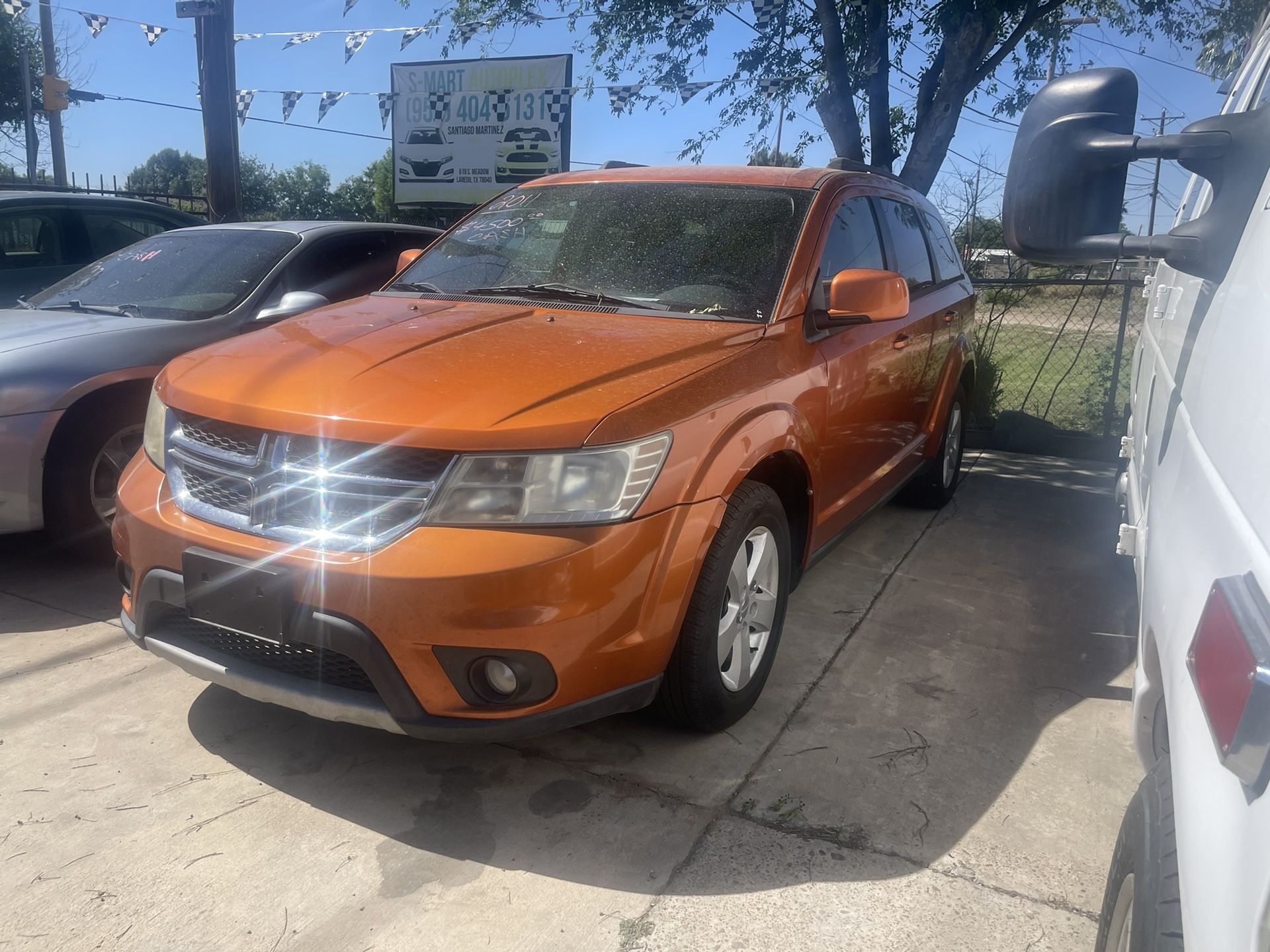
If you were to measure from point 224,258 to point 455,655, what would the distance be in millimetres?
Result: 3603

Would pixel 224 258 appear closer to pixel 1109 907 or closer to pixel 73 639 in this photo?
pixel 73 639

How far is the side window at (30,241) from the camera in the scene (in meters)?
5.96

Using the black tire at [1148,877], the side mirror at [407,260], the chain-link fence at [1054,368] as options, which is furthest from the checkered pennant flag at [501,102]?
the black tire at [1148,877]

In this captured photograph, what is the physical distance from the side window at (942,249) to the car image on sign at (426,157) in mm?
9474

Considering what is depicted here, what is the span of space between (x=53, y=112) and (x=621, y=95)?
15.3 metres

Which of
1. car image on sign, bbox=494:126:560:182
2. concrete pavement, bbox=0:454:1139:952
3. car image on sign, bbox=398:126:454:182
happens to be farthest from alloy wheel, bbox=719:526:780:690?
car image on sign, bbox=398:126:454:182

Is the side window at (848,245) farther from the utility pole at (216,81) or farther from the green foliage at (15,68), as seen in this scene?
the green foliage at (15,68)

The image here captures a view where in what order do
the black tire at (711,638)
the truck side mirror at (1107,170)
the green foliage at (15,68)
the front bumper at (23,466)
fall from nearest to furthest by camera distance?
1. the truck side mirror at (1107,170)
2. the black tire at (711,638)
3. the front bumper at (23,466)
4. the green foliage at (15,68)

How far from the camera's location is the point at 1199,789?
1.18 metres

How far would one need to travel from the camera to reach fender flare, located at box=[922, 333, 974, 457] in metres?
5.18

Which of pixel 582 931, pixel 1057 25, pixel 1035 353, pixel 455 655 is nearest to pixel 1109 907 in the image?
pixel 582 931

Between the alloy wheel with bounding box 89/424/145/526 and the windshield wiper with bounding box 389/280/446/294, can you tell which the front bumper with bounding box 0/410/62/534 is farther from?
the windshield wiper with bounding box 389/280/446/294

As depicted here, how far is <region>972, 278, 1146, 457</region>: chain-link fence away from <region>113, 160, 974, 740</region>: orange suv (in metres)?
4.61

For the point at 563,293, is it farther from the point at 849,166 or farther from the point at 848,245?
the point at 849,166
